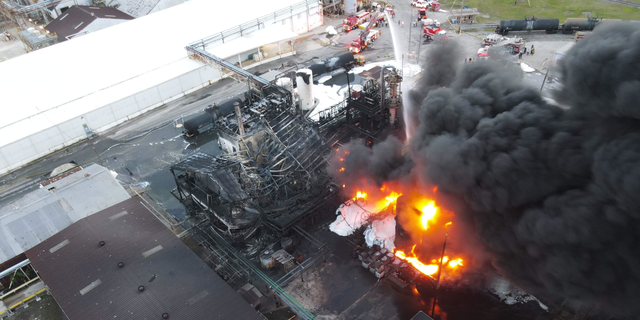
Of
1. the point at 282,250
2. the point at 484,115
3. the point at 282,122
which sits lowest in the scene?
the point at 282,250

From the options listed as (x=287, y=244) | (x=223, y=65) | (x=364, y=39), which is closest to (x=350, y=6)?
(x=364, y=39)

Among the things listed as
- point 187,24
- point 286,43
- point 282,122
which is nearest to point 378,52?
point 286,43

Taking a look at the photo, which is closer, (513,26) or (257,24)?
(257,24)

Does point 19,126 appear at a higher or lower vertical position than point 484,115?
lower

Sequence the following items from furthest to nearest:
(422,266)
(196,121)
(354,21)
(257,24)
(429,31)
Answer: (354,21), (429,31), (257,24), (196,121), (422,266)

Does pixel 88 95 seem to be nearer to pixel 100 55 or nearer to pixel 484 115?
pixel 100 55

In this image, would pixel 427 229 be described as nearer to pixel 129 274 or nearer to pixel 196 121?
pixel 129 274

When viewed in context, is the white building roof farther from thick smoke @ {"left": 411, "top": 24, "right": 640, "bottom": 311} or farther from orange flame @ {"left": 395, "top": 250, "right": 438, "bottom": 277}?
thick smoke @ {"left": 411, "top": 24, "right": 640, "bottom": 311}

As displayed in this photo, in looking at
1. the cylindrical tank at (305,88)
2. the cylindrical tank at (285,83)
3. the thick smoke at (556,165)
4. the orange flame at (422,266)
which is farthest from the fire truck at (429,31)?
the orange flame at (422,266)
